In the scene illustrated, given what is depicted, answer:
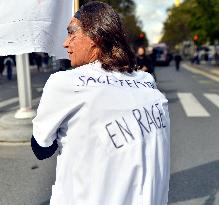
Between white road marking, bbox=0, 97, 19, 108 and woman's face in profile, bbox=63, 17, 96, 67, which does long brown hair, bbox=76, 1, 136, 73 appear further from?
white road marking, bbox=0, 97, 19, 108

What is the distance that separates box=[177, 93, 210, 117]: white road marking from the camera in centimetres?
923

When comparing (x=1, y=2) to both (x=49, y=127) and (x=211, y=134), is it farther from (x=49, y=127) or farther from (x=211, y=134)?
(x=211, y=134)

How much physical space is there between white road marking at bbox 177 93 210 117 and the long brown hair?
7820 millimetres

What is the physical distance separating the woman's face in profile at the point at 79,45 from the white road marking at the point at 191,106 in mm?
7845

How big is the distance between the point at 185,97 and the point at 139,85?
11.4 meters

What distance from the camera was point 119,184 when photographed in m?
1.38

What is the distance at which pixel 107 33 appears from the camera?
143 cm

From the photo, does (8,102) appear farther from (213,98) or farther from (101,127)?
(101,127)

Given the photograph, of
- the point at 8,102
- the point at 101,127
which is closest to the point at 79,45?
the point at 101,127

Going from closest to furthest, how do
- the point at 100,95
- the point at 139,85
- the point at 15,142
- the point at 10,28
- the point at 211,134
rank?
the point at 100,95 < the point at 139,85 < the point at 10,28 < the point at 15,142 < the point at 211,134

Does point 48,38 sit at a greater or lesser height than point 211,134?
greater

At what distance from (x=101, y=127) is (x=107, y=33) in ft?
1.10

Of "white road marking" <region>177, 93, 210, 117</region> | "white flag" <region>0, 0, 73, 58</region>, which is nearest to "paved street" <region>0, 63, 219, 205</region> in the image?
"white road marking" <region>177, 93, 210, 117</region>

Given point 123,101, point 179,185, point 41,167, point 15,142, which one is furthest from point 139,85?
point 15,142
